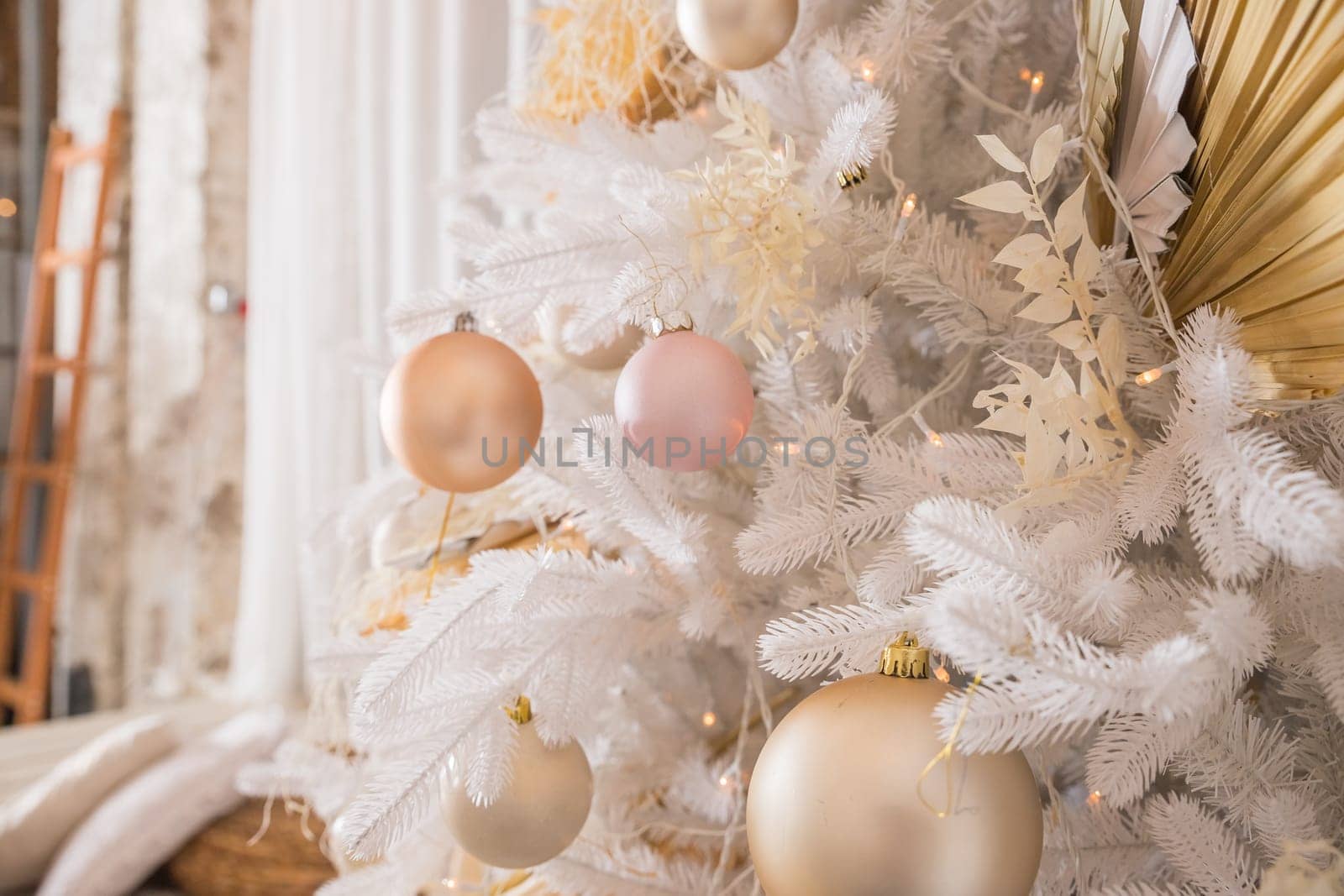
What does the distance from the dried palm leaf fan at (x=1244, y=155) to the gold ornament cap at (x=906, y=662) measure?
0.64 ft

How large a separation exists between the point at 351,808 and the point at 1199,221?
515 millimetres

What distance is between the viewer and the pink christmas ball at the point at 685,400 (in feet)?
1.54

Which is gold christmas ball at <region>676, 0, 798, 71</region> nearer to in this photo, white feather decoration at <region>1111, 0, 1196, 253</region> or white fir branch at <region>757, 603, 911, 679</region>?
white feather decoration at <region>1111, 0, 1196, 253</region>

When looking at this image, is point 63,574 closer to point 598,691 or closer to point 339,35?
point 339,35

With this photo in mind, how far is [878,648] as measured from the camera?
418 millimetres

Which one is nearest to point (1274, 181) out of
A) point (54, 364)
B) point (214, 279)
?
point (214, 279)

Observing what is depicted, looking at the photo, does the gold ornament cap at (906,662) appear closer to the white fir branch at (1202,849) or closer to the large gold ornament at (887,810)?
the large gold ornament at (887,810)

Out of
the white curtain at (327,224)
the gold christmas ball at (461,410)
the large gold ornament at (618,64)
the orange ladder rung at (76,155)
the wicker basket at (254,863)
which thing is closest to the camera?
the gold christmas ball at (461,410)

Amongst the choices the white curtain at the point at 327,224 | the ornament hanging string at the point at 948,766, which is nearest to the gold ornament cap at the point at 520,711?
the ornament hanging string at the point at 948,766

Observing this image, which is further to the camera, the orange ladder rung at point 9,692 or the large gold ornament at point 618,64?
the orange ladder rung at point 9,692

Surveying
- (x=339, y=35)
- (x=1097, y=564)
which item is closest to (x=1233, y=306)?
(x=1097, y=564)

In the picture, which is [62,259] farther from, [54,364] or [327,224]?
[327,224]

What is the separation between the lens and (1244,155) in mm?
422

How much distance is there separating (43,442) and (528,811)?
7.90ft
